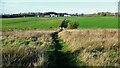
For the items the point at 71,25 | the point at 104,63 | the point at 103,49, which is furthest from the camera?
the point at 71,25

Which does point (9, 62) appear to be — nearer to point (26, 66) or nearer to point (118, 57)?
point (26, 66)

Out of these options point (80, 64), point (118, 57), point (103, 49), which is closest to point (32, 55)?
point (80, 64)

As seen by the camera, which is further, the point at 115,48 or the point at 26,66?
the point at 115,48

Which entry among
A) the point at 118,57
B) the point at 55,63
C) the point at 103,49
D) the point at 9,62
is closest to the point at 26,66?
the point at 9,62

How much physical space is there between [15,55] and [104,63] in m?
2.84

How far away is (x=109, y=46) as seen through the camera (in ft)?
43.1

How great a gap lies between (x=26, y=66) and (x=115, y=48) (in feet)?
17.5

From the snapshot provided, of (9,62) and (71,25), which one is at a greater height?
(9,62)

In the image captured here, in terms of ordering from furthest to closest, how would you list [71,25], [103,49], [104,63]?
[71,25]
[103,49]
[104,63]

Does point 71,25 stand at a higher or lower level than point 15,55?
lower

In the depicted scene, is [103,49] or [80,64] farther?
[103,49]

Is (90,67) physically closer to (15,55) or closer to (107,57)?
(107,57)

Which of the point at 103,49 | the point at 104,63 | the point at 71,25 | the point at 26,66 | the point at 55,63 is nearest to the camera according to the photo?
the point at 26,66

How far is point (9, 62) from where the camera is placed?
883cm
